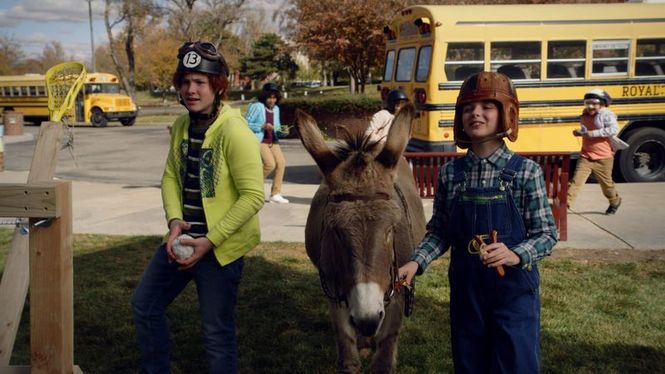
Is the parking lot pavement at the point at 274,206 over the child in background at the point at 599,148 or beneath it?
beneath

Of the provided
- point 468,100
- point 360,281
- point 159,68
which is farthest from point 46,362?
point 159,68

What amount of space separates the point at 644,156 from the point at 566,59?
2.60 meters

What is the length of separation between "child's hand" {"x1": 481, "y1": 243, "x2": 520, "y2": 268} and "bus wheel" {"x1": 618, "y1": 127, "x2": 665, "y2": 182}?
10.9m

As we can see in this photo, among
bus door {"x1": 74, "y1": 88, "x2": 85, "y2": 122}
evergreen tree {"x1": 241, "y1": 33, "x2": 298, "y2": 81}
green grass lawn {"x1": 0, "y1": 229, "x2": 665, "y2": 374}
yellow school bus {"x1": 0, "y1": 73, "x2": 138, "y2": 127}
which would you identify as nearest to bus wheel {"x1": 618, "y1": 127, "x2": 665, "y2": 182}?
green grass lawn {"x1": 0, "y1": 229, "x2": 665, "y2": 374}

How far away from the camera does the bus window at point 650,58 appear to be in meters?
12.2

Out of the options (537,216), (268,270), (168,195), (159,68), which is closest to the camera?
(537,216)

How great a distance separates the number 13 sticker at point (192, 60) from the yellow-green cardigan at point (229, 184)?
12.1 inches

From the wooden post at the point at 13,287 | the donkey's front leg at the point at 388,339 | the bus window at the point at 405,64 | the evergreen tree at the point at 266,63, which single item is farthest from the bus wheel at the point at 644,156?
the evergreen tree at the point at 266,63

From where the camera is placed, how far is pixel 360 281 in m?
2.75

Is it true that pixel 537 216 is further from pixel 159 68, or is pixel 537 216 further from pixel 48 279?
pixel 159 68

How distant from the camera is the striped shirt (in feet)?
11.1

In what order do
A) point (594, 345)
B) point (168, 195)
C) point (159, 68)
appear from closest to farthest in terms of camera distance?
point (168, 195), point (594, 345), point (159, 68)

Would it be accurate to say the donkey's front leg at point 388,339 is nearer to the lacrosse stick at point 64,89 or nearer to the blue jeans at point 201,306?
the blue jeans at point 201,306

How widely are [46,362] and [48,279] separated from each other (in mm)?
399
